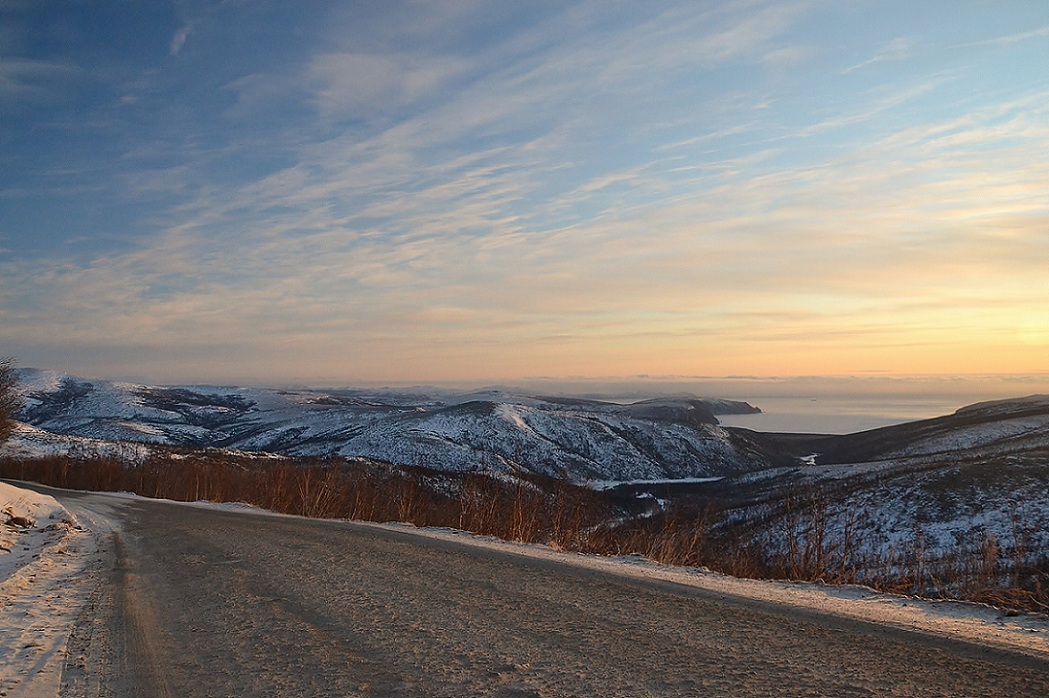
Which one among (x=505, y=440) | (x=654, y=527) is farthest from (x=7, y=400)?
(x=505, y=440)

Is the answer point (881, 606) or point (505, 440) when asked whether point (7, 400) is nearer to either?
point (881, 606)

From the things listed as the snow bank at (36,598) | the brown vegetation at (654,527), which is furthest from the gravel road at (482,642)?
the brown vegetation at (654,527)

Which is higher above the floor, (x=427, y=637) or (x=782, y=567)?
(x=427, y=637)

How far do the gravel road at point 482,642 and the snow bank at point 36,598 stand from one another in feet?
0.64

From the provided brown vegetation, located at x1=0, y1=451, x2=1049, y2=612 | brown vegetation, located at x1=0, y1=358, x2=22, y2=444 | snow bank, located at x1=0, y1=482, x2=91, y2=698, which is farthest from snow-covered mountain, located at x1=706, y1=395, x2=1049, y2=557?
brown vegetation, located at x1=0, y1=358, x2=22, y2=444

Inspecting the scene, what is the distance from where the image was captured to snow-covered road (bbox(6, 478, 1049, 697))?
4414 millimetres

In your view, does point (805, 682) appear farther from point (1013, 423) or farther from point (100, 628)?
point (1013, 423)

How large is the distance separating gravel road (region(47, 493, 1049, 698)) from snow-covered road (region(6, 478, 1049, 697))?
22mm

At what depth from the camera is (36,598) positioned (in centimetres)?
775

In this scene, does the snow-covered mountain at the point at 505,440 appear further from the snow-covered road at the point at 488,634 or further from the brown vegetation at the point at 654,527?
the snow-covered road at the point at 488,634

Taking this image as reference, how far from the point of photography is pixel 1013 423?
290 ft

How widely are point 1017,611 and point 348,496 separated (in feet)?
65.8

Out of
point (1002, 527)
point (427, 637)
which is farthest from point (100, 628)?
point (1002, 527)

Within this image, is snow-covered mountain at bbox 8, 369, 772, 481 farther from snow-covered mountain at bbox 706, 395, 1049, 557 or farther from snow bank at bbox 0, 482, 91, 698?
snow bank at bbox 0, 482, 91, 698
